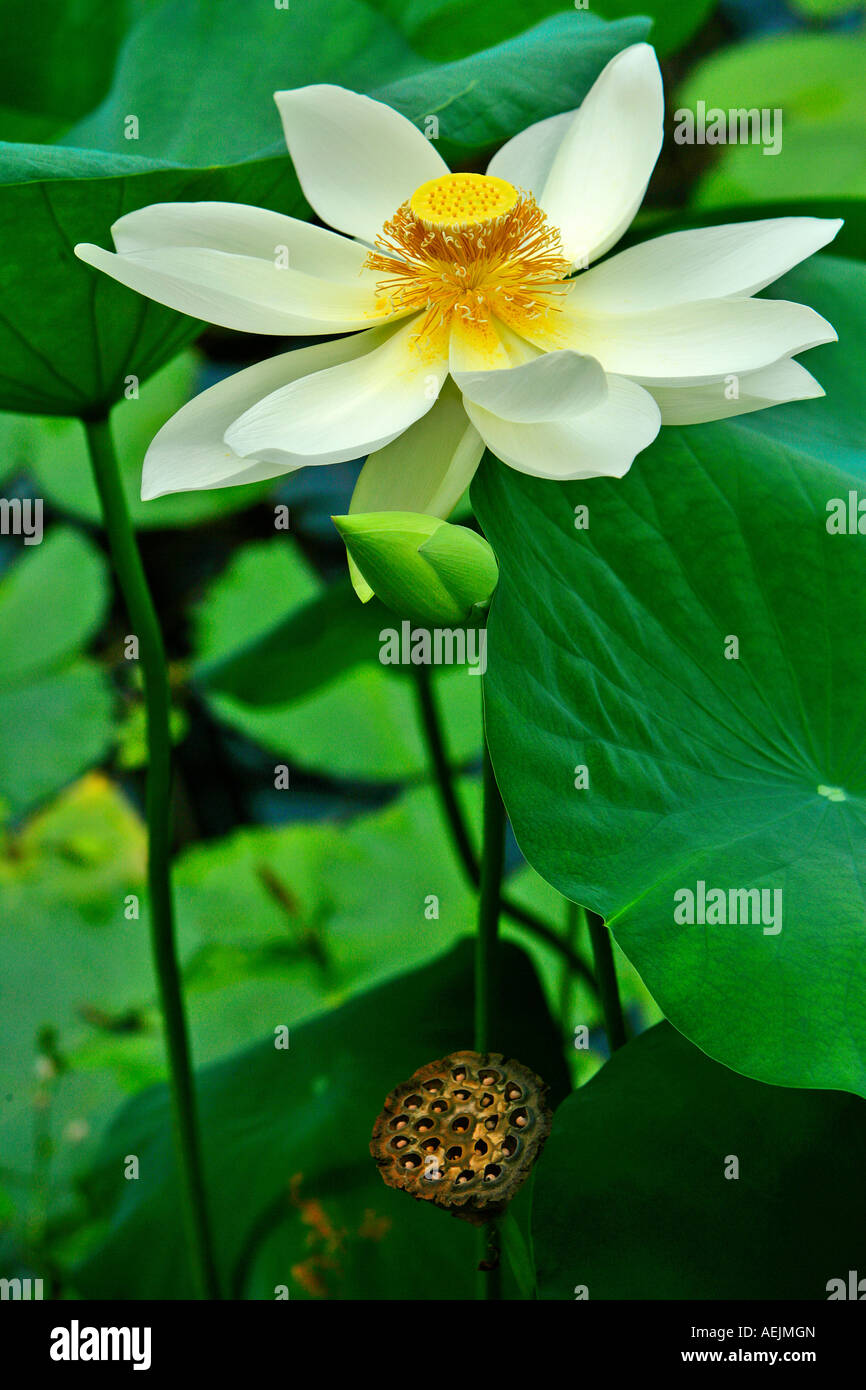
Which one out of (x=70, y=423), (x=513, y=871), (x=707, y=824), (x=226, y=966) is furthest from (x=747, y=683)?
(x=70, y=423)

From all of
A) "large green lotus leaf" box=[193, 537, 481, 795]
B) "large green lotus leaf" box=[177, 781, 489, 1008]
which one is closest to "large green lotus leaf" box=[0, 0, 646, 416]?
"large green lotus leaf" box=[193, 537, 481, 795]

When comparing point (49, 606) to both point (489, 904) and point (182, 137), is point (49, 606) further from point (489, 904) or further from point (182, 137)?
point (489, 904)

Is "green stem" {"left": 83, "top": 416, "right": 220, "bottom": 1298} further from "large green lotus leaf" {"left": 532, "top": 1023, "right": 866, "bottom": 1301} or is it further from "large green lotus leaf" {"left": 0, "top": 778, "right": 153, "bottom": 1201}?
"large green lotus leaf" {"left": 0, "top": 778, "right": 153, "bottom": 1201}

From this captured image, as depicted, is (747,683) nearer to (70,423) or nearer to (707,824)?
(707,824)

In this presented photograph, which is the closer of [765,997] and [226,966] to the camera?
[765,997]

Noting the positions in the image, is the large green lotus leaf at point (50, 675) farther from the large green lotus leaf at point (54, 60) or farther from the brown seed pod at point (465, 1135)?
the brown seed pod at point (465, 1135)

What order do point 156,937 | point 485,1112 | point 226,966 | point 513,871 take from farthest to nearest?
point 513,871 → point 226,966 → point 156,937 → point 485,1112
